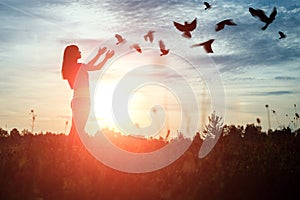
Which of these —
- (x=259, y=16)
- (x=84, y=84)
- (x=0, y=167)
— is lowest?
(x=0, y=167)

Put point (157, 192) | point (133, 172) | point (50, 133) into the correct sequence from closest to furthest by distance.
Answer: point (157, 192) < point (133, 172) < point (50, 133)

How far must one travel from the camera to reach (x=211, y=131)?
10.9 meters

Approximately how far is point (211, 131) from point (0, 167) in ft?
16.2

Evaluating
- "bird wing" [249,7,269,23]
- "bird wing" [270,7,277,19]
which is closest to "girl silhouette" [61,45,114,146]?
"bird wing" [249,7,269,23]

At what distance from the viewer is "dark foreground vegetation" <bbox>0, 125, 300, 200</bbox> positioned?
305 inches

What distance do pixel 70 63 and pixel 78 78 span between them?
0.37 meters

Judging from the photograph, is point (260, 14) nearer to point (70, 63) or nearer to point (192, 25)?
point (192, 25)

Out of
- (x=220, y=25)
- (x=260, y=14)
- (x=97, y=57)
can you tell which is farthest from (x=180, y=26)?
(x=97, y=57)

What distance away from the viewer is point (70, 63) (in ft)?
33.3

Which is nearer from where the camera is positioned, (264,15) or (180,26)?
(264,15)

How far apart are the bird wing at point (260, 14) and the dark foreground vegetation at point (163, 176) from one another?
260cm

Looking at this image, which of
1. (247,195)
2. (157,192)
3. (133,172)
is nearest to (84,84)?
(133,172)

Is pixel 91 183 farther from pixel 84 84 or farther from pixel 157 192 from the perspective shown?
pixel 84 84

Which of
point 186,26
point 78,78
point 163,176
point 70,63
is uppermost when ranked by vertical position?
point 186,26
